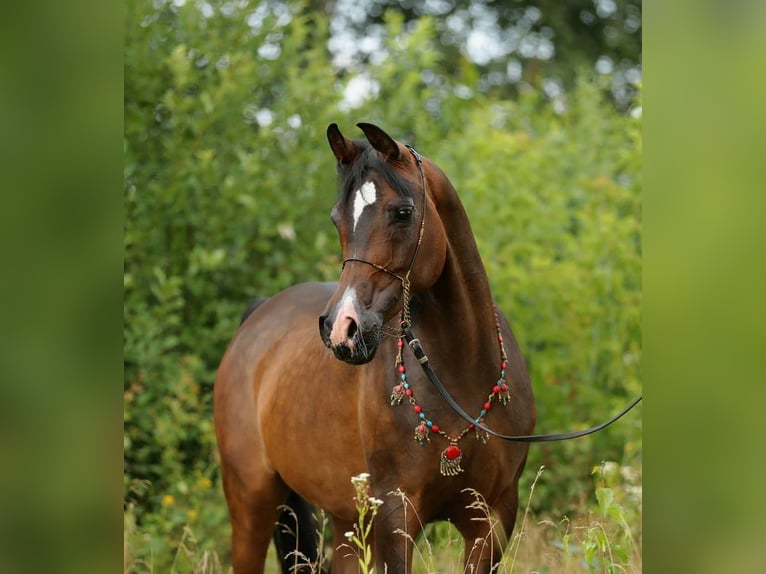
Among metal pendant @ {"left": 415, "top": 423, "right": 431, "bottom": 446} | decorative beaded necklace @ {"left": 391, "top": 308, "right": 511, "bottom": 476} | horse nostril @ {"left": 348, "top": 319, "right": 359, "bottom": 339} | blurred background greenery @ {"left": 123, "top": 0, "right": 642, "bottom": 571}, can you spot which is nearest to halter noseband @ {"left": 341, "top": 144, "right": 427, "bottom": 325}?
decorative beaded necklace @ {"left": 391, "top": 308, "right": 511, "bottom": 476}

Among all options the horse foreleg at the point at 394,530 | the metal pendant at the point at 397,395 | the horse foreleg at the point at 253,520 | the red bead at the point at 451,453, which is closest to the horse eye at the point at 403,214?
the metal pendant at the point at 397,395

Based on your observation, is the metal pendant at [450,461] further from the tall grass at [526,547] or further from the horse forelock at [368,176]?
the horse forelock at [368,176]

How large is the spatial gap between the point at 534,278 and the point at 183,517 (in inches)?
111

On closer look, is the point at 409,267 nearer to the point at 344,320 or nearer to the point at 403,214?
the point at 403,214

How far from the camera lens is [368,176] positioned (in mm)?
2873

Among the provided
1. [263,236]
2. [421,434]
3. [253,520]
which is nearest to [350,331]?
[421,434]

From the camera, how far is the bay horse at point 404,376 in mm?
2844

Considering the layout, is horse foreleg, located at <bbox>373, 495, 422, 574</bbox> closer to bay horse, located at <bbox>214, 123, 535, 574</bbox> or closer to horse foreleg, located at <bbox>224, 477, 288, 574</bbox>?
bay horse, located at <bbox>214, 123, 535, 574</bbox>

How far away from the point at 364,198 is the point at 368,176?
77 mm

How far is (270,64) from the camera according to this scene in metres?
6.49
